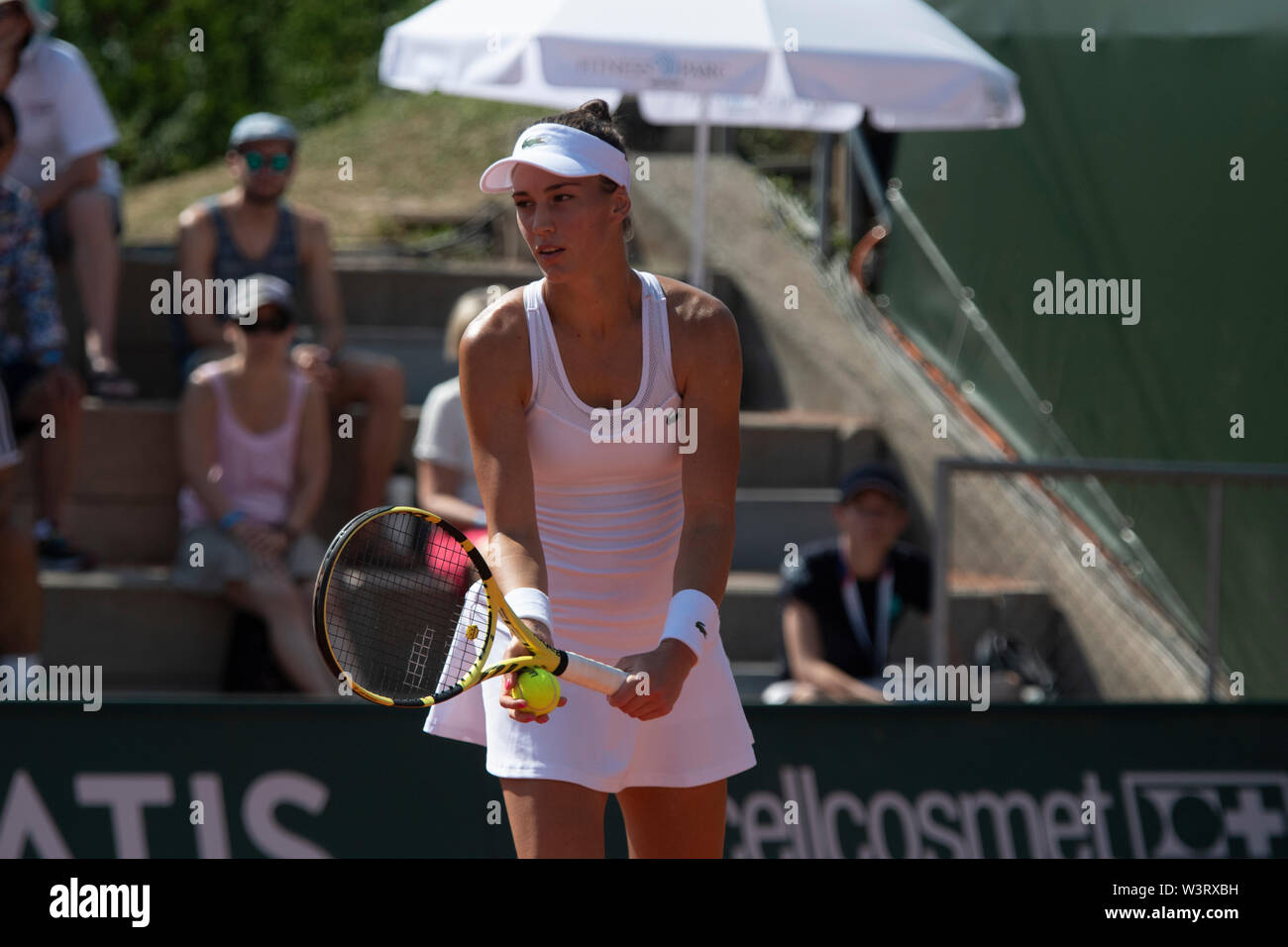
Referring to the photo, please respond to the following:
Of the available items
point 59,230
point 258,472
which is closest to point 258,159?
point 59,230

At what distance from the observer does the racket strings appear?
3014 millimetres

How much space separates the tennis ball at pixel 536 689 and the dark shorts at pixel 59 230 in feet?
15.8

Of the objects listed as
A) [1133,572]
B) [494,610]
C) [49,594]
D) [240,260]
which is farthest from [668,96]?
[494,610]

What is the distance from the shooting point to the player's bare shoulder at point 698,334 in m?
3.09

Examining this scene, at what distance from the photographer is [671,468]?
10.5 ft

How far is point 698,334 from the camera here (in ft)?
10.2

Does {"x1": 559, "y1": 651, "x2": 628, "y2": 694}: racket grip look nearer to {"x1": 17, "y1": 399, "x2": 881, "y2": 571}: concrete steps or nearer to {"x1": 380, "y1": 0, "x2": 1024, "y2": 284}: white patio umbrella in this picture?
{"x1": 380, "y1": 0, "x2": 1024, "y2": 284}: white patio umbrella

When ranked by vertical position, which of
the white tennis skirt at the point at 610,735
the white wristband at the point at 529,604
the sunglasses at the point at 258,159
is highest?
the sunglasses at the point at 258,159

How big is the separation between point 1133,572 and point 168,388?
448cm

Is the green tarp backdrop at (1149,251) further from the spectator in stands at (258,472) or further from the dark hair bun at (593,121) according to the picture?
the dark hair bun at (593,121)

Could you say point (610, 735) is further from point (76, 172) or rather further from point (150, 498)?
point (76, 172)

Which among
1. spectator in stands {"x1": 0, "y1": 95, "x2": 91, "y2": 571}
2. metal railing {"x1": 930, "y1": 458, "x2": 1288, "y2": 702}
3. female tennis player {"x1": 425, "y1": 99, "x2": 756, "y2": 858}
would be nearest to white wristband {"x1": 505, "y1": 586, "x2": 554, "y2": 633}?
female tennis player {"x1": 425, "y1": 99, "x2": 756, "y2": 858}

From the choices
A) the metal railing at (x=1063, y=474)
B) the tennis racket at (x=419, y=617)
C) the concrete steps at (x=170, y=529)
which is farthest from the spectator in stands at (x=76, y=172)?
the tennis racket at (x=419, y=617)
